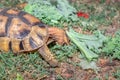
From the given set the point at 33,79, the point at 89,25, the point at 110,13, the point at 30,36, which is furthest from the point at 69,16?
the point at 33,79

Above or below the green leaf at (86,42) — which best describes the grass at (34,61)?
below

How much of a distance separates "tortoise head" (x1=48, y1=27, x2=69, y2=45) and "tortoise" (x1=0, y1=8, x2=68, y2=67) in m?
0.13

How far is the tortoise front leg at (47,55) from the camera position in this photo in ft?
21.3

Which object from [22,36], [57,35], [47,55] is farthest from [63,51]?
[22,36]

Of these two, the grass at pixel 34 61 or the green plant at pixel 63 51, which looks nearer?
the grass at pixel 34 61

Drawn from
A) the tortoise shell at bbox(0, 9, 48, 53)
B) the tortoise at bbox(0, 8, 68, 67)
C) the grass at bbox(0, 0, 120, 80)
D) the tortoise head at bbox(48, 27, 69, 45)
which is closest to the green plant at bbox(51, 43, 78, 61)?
the grass at bbox(0, 0, 120, 80)

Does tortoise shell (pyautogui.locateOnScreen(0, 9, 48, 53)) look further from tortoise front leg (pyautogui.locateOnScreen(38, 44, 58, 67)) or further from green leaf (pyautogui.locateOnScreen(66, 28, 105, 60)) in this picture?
green leaf (pyautogui.locateOnScreen(66, 28, 105, 60))

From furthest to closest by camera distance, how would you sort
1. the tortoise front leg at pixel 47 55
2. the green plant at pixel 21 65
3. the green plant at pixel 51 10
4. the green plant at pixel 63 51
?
the green plant at pixel 51 10, the green plant at pixel 63 51, the tortoise front leg at pixel 47 55, the green plant at pixel 21 65

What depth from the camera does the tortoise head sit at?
271 inches

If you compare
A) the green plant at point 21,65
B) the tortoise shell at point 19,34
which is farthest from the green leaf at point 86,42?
the green plant at point 21,65

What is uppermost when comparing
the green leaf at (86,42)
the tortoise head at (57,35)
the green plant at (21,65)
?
the tortoise head at (57,35)

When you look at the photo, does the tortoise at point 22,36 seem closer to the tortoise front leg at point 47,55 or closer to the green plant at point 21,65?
the tortoise front leg at point 47,55

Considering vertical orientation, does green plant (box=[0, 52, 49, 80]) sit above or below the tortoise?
below

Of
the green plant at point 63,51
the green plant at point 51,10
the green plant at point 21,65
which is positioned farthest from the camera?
the green plant at point 51,10
